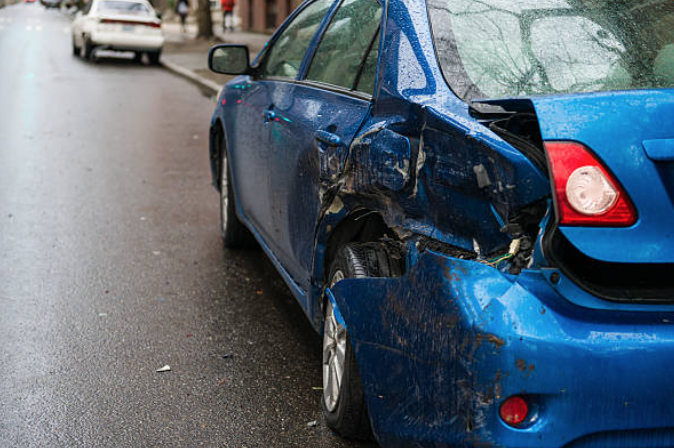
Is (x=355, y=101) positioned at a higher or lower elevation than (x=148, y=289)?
higher

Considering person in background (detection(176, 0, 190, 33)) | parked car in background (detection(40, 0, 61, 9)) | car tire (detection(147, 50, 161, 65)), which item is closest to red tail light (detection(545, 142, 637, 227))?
car tire (detection(147, 50, 161, 65))

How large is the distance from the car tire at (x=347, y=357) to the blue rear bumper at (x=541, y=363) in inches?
19.5

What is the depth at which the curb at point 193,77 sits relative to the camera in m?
16.3

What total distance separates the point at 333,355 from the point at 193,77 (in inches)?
632

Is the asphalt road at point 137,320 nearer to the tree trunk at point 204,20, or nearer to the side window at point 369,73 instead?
the side window at point 369,73

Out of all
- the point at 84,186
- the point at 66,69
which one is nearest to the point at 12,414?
the point at 84,186

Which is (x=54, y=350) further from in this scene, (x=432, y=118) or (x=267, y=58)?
(x=432, y=118)

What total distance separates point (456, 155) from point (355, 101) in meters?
0.95

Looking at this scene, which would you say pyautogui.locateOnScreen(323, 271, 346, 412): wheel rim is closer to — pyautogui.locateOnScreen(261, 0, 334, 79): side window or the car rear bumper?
pyautogui.locateOnScreen(261, 0, 334, 79): side window

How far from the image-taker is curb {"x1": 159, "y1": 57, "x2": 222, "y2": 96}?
16.3m

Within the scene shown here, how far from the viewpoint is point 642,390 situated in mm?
2184

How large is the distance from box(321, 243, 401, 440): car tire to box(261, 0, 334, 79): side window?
63.8 inches

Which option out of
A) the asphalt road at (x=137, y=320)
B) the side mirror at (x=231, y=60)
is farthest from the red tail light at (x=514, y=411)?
the side mirror at (x=231, y=60)

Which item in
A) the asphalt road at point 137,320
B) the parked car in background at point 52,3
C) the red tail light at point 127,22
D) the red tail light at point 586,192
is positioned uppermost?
the red tail light at point 586,192
